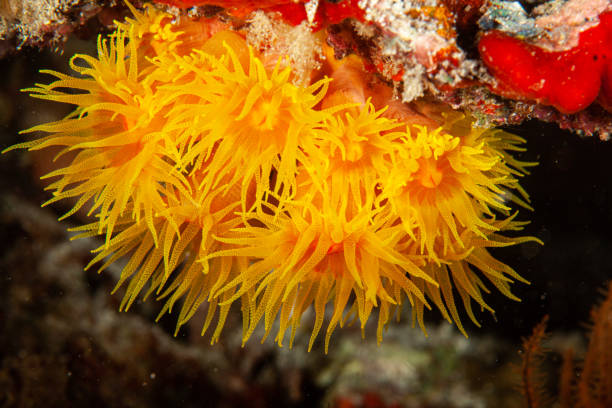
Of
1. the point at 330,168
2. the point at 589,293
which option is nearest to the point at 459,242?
the point at 330,168

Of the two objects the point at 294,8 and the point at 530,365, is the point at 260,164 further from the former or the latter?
the point at 530,365

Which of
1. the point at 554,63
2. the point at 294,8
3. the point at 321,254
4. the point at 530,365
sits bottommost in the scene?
the point at 530,365

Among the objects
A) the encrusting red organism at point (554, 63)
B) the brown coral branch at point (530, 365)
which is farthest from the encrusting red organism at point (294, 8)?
the brown coral branch at point (530, 365)

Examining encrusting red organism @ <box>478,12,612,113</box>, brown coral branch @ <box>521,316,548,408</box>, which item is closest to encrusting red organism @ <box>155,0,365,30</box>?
encrusting red organism @ <box>478,12,612,113</box>

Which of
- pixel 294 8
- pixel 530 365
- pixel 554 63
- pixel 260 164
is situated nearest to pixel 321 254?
pixel 260 164

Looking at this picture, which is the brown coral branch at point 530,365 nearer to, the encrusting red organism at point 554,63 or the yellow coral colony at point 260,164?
the yellow coral colony at point 260,164

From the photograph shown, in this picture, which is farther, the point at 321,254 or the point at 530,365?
the point at 530,365

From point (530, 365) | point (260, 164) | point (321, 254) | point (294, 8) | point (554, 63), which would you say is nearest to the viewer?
point (554, 63)
